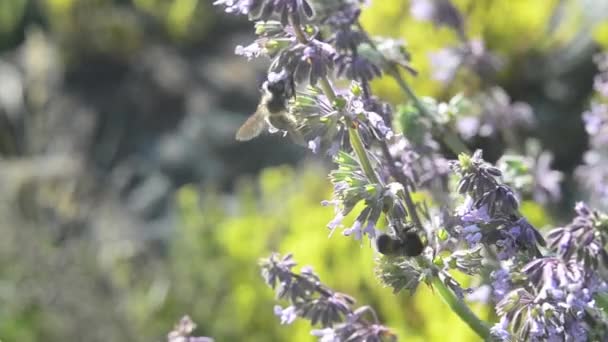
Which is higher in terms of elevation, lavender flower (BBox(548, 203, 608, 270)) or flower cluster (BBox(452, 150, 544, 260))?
flower cluster (BBox(452, 150, 544, 260))

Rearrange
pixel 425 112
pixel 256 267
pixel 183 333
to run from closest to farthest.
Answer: pixel 183 333 < pixel 425 112 < pixel 256 267

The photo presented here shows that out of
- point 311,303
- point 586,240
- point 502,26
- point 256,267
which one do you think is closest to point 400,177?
point 311,303

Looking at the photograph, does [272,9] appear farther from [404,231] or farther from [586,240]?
[586,240]

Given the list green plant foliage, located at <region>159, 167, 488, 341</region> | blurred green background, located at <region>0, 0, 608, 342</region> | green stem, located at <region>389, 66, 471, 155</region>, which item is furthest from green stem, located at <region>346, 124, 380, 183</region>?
green plant foliage, located at <region>159, 167, 488, 341</region>

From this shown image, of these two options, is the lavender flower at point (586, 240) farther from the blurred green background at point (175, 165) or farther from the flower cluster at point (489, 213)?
the blurred green background at point (175, 165)

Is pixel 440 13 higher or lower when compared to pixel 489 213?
higher

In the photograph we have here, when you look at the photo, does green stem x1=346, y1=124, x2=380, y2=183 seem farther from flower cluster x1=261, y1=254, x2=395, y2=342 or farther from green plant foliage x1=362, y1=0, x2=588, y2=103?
green plant foliage x1=362, y1=0, x2=588, y2=103

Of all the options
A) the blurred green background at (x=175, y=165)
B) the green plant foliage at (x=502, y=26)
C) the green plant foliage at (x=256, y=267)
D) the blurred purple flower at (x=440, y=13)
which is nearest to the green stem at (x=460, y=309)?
the blurred green background at (x=175, y=165)

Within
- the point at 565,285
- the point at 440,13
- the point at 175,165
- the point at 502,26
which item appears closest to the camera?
the point at 565,285
